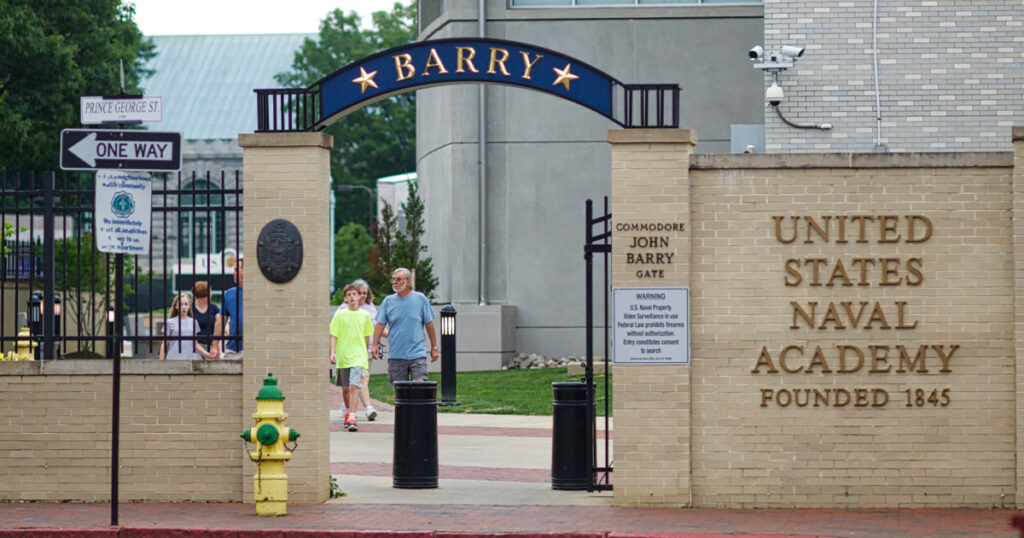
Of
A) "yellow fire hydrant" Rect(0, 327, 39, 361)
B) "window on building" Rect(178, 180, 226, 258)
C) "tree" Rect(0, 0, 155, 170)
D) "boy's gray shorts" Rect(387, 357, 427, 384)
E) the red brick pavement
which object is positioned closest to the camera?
the red brick pavement

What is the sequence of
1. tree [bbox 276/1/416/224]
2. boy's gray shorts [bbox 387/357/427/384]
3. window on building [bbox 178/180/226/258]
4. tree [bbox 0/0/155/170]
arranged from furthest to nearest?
tree [bbox 276/1/416/224]
tree [bbox 0/0/155/170]
boy's gray shorts [bbox 387/357/427/384]
window on building [bbox 178/180/226/258]

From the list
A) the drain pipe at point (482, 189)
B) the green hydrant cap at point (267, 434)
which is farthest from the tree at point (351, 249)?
the green hydrant cap at point (267, 434)

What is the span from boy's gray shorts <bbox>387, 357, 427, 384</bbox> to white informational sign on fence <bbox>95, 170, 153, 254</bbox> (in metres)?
6.37

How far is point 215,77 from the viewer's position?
101438mm

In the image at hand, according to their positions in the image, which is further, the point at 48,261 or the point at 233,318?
the point at 233,318

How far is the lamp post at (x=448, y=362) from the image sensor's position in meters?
21.8

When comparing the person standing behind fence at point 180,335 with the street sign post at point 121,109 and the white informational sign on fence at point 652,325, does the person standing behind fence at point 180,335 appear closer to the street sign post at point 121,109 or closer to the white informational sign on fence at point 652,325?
the street sign post at point 121,109

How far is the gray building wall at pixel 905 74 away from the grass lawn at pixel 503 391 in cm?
492

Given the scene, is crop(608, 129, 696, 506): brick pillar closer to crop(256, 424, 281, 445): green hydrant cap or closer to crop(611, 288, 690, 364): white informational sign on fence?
crop(611, 288, 690, 364): white informational sign on fence

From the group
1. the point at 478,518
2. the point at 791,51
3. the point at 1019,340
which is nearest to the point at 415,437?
the point at 478,518

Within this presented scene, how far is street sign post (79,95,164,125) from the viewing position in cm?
1270

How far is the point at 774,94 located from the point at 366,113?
60.7 m

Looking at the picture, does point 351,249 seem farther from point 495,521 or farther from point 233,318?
point 495,521

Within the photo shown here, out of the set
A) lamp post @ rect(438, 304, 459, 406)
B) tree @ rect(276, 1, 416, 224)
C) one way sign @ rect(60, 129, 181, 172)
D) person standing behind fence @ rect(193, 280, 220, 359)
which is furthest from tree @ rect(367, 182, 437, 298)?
tree @ rect(276, 1, 416, 224)
